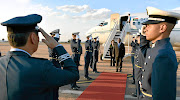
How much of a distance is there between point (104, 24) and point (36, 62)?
14306 millimetres

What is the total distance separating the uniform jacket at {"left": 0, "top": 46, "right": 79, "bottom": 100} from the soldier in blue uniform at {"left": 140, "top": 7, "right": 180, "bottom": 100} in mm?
963

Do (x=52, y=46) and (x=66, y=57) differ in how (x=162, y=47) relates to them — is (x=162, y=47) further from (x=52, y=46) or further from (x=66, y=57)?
(x=52, y=46)

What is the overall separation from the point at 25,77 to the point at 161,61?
1.32 m

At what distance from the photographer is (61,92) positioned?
16.1 feet

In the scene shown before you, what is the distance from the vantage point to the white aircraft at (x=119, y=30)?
481 inches

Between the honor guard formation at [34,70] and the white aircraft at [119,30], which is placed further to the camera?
the white aircraft at [119,30]

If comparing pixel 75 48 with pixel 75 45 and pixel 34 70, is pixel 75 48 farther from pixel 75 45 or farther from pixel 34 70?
pixel 34 70

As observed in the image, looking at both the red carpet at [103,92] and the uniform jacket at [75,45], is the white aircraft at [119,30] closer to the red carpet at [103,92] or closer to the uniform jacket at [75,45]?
the uniform jacket at [75,45]

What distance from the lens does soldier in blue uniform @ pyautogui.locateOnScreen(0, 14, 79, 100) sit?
3.58 ft

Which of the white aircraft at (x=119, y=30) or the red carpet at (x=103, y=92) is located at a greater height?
the white aircraft at (x=119, y=30)

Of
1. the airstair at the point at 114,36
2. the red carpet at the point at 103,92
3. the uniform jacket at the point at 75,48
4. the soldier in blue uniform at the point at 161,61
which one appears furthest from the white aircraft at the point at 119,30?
the soldier in blue uniform at the point at 161,61

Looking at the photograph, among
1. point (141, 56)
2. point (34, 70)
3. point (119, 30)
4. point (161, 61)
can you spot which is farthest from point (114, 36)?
point (34, 70)

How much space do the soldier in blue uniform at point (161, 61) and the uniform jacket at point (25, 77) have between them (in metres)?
0.96

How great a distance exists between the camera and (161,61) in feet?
4.65
